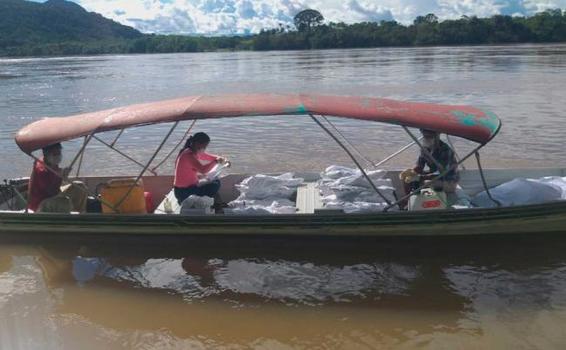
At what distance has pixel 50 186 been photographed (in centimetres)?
757

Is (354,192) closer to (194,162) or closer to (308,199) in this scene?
(308,199)

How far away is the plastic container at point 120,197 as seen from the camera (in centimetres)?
737

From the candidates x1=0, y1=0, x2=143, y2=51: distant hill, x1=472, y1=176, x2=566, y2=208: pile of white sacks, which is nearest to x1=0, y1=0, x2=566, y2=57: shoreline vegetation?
x1=0, y1=0, x2=143, y2=51: distant hill

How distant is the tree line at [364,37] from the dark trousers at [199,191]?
79.6 m

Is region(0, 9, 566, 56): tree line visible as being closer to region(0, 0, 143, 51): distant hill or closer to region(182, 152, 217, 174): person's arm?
region(0, 0, 143, 51): distant hill

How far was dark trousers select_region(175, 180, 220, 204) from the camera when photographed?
766 centimetres

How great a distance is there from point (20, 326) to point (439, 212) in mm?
5030

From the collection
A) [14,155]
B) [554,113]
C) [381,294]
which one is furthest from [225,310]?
[554,113]

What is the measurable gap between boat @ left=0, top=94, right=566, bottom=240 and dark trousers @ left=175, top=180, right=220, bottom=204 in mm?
670

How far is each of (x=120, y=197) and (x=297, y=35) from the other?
94.1 m

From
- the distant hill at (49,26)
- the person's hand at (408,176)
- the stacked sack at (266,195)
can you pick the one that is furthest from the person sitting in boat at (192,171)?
the distant hill at (49,26)

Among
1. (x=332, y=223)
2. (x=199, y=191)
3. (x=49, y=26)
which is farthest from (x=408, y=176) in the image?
(x=49, y=26)

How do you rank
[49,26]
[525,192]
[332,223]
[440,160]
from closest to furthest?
[332,223] < [525,192] < [440,160] < [49,26]

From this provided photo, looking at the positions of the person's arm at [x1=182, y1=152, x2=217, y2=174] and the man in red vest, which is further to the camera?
the person's arm at [x1=182, y1=152, x2=217, y2=174]
